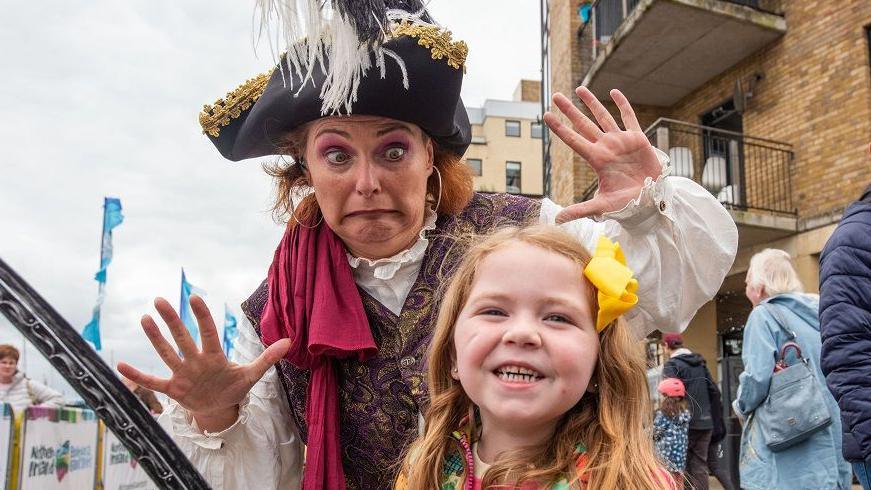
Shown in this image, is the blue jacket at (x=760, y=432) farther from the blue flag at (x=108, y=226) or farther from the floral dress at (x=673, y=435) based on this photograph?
the blue flag at (x=108, y=226)

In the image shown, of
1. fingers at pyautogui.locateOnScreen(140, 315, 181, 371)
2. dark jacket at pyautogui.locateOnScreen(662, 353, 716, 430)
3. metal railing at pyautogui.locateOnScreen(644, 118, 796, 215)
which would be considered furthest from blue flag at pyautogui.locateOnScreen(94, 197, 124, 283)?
fingers at pyautogui.locateOnScreen(140, 315, 181, 371)

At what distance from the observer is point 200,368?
5.16 ft

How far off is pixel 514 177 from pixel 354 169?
45.7 meters

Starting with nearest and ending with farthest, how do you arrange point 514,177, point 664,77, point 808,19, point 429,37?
point 429,37
point 808,19
point 664,77
point 514,177

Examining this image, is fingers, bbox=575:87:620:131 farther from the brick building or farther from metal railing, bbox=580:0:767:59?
metal railing, bbox=580:0:767:59

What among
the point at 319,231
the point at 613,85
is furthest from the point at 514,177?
the point at 319,231

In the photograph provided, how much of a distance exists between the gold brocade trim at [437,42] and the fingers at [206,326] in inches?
30.6

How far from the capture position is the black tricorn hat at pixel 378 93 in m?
1.77

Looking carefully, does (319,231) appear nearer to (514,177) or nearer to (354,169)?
(354,169)

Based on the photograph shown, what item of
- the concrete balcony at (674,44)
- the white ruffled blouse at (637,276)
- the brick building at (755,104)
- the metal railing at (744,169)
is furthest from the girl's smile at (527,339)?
the concrete balcony at (674,44)

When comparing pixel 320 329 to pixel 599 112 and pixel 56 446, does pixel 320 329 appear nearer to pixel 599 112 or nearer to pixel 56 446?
pixel 599 112

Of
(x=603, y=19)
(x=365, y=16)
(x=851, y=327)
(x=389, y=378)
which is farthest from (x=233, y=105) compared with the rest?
(x=603, y=19)

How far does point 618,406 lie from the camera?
4.93 feet

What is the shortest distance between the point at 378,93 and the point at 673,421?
13.3 feet
